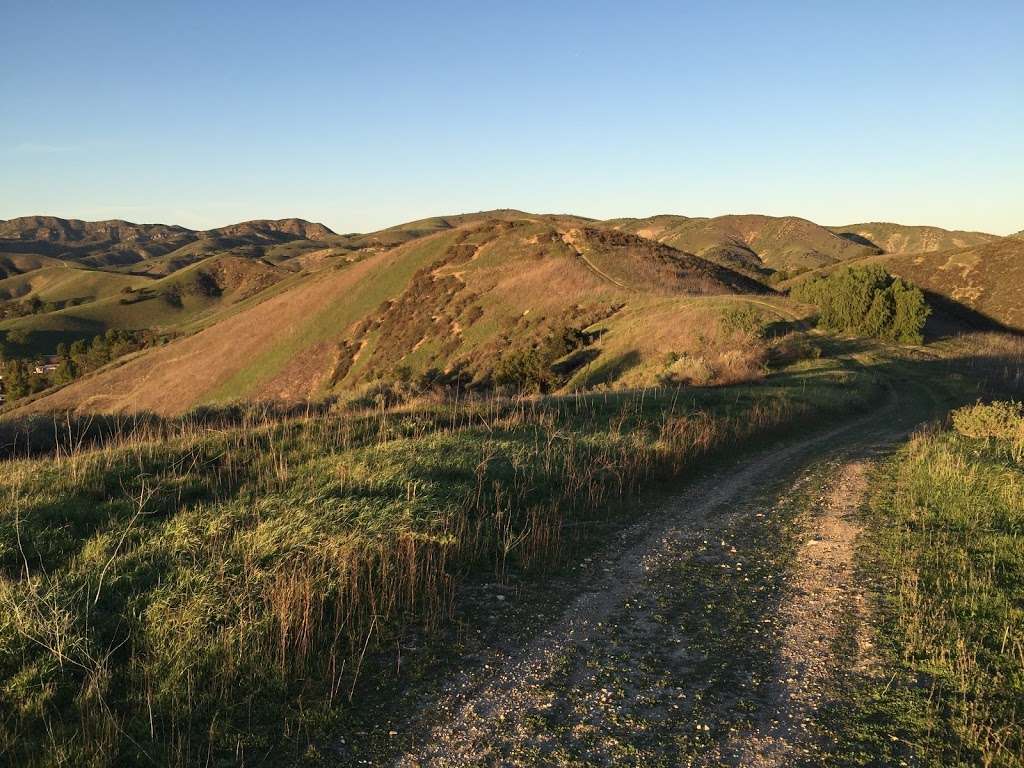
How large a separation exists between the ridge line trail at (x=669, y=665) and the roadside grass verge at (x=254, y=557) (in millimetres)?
1043

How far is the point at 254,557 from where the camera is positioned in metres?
7.03

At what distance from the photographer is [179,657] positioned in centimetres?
538

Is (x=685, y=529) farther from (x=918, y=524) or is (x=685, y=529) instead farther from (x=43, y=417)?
(x=43, y=417)

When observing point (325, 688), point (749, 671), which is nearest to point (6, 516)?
point (325, 688)

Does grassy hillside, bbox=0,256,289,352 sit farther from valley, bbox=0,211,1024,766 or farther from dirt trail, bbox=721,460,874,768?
dirt trail, bbox=721,460,874,768

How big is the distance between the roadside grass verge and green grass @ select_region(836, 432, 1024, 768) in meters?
4.03

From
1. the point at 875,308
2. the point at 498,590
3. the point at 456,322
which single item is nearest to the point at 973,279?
the point at 875,308

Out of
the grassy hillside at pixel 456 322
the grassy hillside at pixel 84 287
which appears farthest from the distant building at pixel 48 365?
the grassy hillside at pixel 84 287

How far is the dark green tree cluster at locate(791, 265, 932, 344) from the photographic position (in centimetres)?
3591

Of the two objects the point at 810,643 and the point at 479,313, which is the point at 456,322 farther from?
the point at 810,643

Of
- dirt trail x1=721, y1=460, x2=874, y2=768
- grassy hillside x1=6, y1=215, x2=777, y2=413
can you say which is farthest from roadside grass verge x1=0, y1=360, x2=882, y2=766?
grassy hillside x1=6, y1=215, x2=777, y2=413

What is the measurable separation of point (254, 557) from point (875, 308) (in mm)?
39092

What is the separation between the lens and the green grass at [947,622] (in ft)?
15.0

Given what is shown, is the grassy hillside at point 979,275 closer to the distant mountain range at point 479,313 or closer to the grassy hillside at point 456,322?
the distant mountain range at point 479,313
